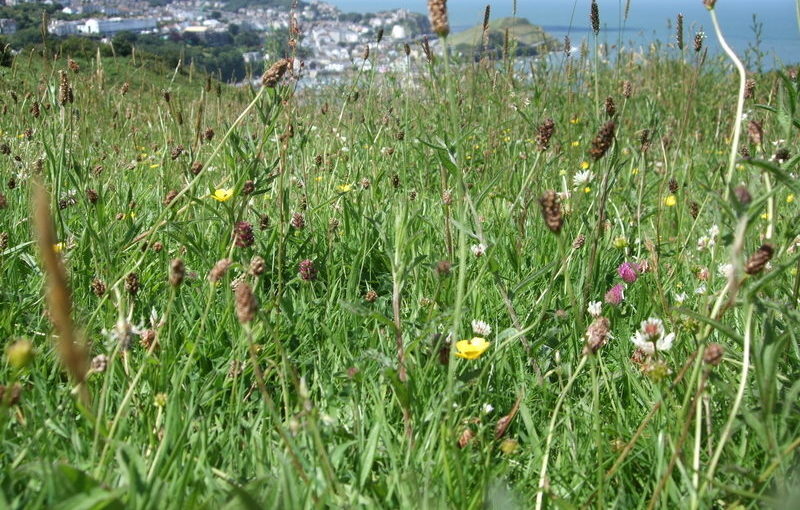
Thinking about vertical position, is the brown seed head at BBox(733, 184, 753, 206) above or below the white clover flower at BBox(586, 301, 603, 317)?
above

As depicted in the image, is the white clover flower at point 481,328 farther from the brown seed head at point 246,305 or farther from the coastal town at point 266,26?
the coastal town at point 266,26

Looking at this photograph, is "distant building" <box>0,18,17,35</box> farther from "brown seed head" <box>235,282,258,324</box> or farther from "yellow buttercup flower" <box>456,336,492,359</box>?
"brown seed head" <box>235,282,258,324</box>

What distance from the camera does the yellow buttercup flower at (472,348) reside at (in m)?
1.16

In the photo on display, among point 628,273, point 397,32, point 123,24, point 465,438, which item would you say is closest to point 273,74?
point 465,438

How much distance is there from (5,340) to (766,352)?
1307 mm

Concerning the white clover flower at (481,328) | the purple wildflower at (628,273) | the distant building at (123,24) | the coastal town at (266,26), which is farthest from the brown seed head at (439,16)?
the distant building at (123,24)

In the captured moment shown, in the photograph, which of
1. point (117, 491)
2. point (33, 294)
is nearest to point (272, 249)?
point (33, 294)

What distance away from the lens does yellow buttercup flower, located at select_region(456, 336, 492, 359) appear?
1.16m

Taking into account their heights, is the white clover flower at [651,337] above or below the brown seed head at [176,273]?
below

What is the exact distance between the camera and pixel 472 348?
46.7 inches

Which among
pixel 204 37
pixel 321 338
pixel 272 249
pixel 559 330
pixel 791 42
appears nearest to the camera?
pixel 559 330

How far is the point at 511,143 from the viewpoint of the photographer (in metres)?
3.23

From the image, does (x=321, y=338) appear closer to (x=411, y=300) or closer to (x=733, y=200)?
(x=411, y=300)

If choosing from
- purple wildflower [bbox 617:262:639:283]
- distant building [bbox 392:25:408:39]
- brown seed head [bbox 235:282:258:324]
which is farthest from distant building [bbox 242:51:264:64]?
brown seed head [bbox 235:282:258:324]
